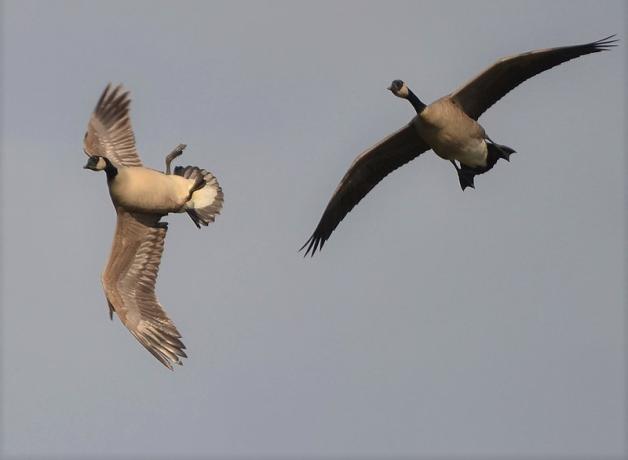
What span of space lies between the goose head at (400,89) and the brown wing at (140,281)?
3.11m

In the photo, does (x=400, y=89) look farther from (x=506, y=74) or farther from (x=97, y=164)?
(x=97, y=164)

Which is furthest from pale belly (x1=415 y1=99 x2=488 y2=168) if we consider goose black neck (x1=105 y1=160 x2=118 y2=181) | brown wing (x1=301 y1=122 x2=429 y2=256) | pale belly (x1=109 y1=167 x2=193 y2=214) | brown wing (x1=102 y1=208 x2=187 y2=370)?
goose black neck (x1=105 y1=160 x2=118 y2=181)

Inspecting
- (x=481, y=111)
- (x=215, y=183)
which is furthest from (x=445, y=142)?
(x=215, y=183)

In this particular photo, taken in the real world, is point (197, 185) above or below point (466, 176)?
below

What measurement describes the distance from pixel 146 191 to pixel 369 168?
3.02 m

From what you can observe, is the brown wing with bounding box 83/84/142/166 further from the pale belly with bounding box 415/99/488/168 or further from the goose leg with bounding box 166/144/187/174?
the pale belly with bounding box 415/99/488/168

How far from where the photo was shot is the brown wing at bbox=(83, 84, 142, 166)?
720 inches

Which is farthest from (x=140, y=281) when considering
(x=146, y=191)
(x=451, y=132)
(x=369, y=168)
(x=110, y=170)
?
(x=451, y=132)

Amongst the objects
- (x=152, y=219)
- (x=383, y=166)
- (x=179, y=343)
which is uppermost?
(x=383, y=166)

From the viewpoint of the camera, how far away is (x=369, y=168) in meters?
18.8

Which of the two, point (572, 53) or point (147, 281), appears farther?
point (147, 281)

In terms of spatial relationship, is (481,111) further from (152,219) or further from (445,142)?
(152,219)

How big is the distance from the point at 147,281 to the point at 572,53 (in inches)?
216

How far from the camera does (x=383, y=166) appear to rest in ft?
61.7
